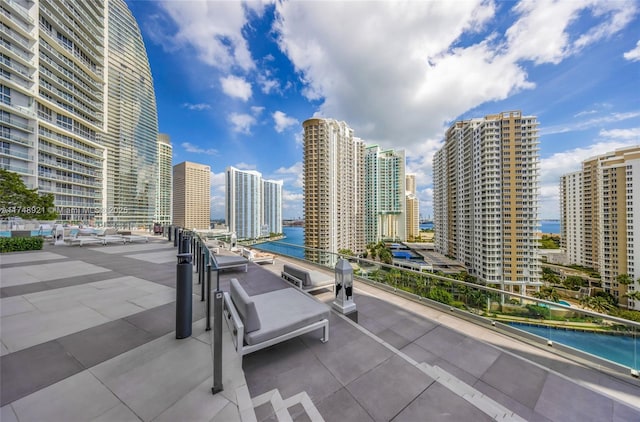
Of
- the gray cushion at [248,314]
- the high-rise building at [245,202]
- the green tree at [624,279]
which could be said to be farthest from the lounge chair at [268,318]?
the high-rise building at [245,202]

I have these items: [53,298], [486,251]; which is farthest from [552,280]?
[53,298]

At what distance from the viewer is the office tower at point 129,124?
6347cm

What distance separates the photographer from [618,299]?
4097 centimetres

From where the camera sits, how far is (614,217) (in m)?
42.8

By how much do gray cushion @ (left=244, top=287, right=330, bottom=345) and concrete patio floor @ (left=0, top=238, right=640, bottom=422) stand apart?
35 cm

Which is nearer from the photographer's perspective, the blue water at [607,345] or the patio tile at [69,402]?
the patio tile at [69,402]

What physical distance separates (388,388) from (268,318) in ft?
5.70

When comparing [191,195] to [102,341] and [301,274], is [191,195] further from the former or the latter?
[102,341]

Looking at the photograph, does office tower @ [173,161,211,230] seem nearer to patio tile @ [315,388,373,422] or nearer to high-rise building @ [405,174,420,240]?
high-rise building @ [405,174,420,240]

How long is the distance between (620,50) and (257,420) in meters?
49.7

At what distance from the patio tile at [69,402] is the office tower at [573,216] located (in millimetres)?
83451

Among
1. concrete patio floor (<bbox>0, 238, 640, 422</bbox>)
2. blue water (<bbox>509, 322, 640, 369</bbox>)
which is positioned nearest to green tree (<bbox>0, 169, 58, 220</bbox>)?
concrete patio floor (<bbox>0, 238, 640, 422</bbox>)

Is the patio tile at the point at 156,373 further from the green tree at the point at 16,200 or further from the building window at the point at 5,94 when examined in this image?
the building window at the point at 5,94

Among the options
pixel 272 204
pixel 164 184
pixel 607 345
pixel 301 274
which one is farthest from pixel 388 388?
pixel 272 204
